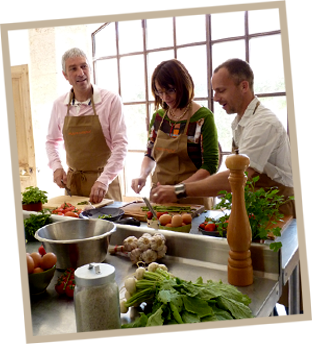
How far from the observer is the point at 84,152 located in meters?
1.61

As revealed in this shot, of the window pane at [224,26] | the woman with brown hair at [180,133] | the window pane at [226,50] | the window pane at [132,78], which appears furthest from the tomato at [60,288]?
the window pane at [132,78]

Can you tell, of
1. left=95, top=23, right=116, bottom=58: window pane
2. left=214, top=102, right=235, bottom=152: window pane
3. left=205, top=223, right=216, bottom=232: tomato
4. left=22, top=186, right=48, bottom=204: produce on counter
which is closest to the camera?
left=205, top=223, right=216, bottom=232: tomato

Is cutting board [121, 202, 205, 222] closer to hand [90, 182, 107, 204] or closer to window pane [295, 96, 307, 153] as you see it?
hand [90, 182, 107, 204]

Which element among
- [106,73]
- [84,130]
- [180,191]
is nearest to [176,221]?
[180,191]

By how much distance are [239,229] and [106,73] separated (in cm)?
257

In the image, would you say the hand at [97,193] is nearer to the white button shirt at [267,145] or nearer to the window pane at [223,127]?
the white button shirt at [267,145]

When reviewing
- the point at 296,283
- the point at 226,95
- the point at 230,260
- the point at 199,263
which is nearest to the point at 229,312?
the point at 230,260

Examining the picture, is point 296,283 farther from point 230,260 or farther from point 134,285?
point 134,285

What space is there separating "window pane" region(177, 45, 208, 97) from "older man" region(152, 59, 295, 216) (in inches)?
57.9

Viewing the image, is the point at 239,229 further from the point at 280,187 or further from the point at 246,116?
the point at 246,116

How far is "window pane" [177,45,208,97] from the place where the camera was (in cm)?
262

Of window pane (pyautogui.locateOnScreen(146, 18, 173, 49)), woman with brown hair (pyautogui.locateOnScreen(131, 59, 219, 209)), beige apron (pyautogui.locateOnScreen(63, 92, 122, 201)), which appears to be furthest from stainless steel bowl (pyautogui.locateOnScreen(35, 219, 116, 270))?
window pane (pyautogui.locateOnScreen(146, 18, 173, 49))

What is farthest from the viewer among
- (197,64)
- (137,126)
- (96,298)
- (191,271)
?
(137,126)

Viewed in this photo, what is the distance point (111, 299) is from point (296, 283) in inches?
25.0
